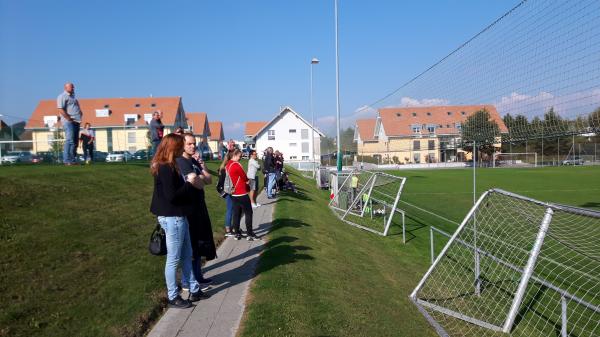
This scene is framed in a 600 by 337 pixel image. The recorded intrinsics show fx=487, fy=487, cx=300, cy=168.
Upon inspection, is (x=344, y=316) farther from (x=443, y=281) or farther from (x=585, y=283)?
(x=585, y=283)

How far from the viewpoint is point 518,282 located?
26.0ft

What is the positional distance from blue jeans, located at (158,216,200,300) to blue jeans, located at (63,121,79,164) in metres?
7.35

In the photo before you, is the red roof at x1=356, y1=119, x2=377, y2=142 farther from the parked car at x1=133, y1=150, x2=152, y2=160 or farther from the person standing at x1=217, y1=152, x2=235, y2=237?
the person standing at x1=217, y1=152, x2=235, y2=237

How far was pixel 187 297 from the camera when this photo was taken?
5930 millimetres

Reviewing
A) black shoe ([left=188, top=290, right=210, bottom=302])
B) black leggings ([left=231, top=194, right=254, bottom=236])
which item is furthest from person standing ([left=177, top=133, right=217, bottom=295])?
black leggings ([left=231, top=194, right=254, bottom=236])

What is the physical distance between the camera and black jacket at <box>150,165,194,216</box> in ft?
16.8

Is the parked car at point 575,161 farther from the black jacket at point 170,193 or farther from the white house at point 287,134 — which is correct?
the black jacket at point 170,193

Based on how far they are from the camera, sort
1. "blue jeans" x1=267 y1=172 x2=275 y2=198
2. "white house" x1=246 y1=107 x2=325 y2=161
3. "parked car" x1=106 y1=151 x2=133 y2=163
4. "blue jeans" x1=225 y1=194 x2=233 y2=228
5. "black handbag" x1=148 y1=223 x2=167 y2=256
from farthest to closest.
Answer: "white house" x1=246 y1=107 x2=325 y2=161, "parked car" x1=106 y1=151 x2=133 y2=163, "blue jeans" x1=267 y1=172 x2=275 y2=198, "blue jeans" x1=225 y1=194 x2=233 y2=228, "black handbag" x1=148 y1=223 x2=167 y2=256

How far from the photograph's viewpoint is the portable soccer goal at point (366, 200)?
15.5m

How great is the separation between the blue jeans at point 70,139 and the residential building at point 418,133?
32.0ft

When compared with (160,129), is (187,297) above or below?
below

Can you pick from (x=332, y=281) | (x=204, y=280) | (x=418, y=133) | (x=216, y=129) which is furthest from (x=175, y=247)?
(x=216, y=129)

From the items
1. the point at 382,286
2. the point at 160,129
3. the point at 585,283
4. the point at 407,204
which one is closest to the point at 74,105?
the point at 160,129

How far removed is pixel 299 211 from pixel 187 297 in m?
7.94
